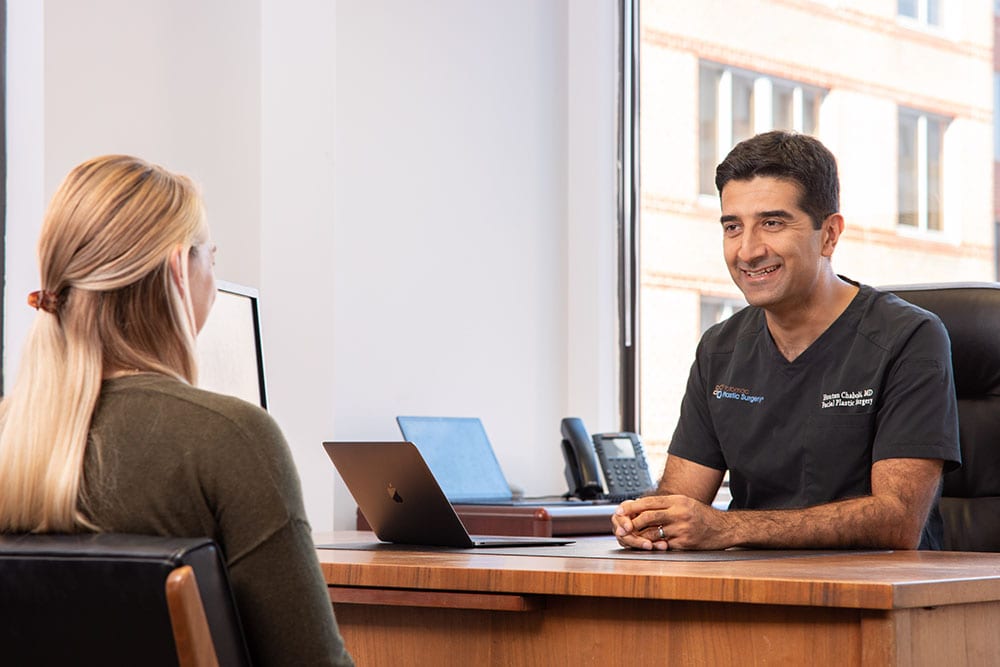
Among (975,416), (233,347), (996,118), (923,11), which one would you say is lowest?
(975,416)

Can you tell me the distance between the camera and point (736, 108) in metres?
4.35

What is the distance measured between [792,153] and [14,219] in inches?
61.7

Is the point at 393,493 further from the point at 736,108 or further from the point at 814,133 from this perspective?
the point at 736,108

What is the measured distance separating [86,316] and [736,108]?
Answer: 132 inches

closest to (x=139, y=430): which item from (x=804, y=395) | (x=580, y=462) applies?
(x=804, y=395)

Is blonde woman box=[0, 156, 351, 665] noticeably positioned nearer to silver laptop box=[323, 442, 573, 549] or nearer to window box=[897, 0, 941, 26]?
silver laptop box=[323, 442, 573, 549]

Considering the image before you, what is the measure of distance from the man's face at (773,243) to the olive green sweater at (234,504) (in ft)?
4.41

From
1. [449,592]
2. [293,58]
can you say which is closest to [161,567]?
[449,592]

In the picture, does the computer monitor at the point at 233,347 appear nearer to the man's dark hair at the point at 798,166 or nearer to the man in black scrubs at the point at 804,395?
the man in black scrubs at the point at 804,395

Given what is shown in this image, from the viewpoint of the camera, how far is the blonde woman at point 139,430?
4.08ft

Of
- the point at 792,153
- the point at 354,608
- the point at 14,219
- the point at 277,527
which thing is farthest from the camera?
the point at 14,219

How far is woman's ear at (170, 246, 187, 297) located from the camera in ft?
4.34

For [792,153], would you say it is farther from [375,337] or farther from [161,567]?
[161,567]

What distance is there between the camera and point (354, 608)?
189cm
